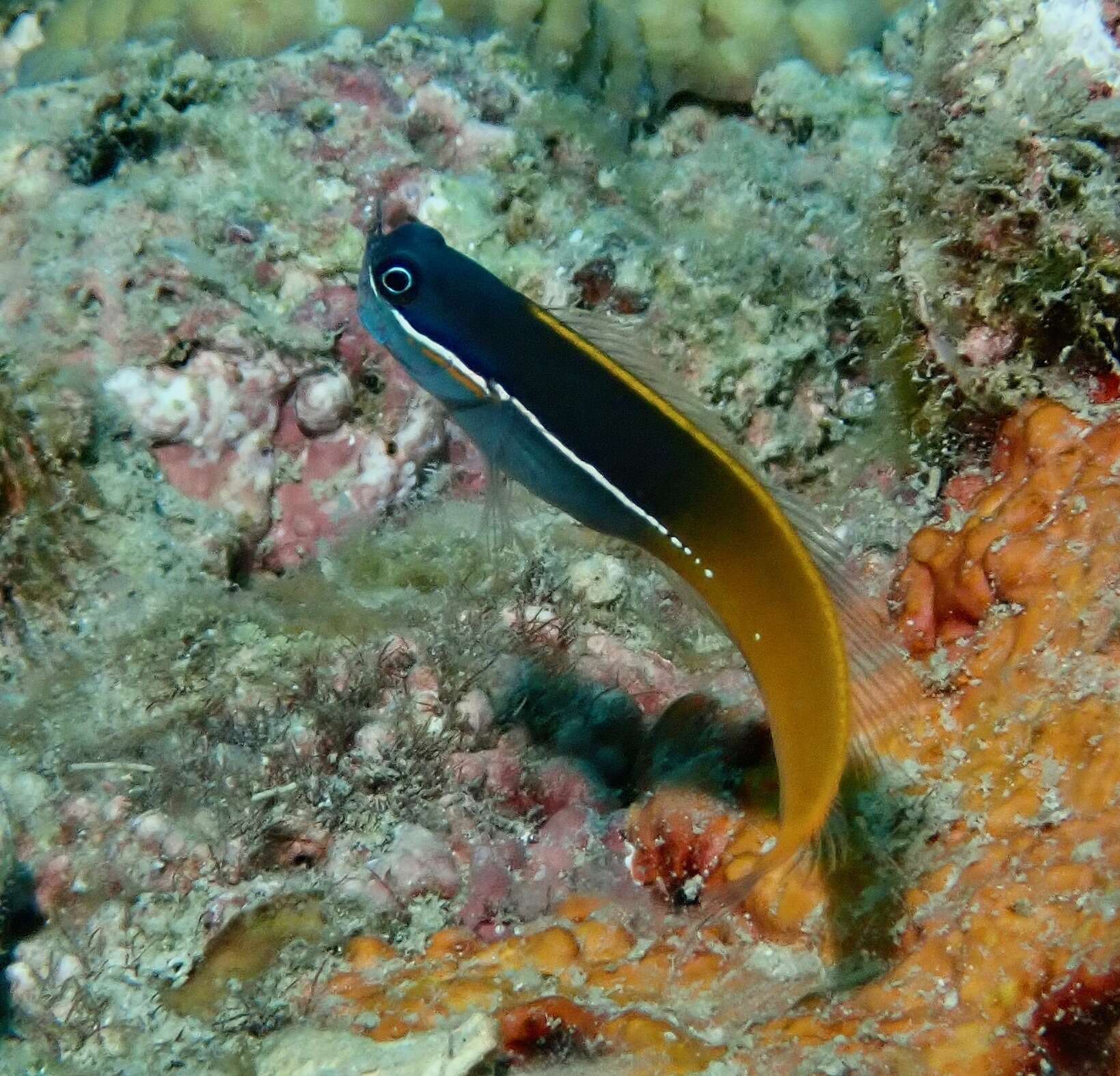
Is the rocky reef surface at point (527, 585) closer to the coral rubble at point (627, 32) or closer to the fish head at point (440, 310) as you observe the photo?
the coral rubble at point (627, 32)

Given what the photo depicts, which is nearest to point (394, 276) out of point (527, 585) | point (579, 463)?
point (579, 463)

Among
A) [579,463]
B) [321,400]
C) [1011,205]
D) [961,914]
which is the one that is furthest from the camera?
[321,400]

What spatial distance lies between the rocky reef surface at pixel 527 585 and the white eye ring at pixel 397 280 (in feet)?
4.74

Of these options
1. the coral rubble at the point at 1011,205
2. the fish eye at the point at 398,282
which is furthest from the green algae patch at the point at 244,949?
the coral rubble at the point at 1011,205

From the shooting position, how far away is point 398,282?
2.48 meters

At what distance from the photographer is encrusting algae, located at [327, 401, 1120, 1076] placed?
8.15 ft

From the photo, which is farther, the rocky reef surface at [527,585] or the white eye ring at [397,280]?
the rocky reef surface at [527,585]

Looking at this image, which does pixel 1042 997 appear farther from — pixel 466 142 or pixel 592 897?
pixel 466 142

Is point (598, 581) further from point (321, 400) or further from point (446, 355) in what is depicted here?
point (446, 355)

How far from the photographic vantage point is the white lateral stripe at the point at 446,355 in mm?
2467

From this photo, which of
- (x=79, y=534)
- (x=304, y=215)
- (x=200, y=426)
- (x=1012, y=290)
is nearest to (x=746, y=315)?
(x=1012, y=290)

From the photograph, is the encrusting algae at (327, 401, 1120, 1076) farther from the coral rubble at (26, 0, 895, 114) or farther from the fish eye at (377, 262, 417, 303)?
the coral rubble at (26, 0, 895, 114)

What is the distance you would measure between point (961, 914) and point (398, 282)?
2.45 meters

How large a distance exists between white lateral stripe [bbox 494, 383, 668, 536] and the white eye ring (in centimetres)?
36
